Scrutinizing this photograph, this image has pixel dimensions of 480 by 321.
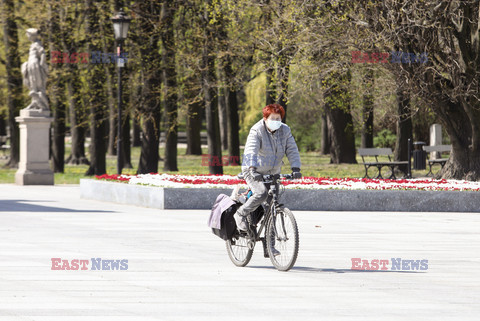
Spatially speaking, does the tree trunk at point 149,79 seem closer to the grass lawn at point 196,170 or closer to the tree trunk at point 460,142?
the grass lawn at point 196,170

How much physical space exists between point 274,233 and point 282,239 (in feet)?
0.48

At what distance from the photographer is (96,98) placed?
3206 centimetres

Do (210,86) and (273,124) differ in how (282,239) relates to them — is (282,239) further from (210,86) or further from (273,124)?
(210,86)

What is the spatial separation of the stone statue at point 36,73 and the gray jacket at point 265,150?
19.4 metres

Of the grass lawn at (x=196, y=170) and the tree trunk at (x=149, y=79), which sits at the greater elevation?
the tree trunk at (x=149, y=79)

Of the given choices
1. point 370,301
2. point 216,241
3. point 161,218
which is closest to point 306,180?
point 161,218

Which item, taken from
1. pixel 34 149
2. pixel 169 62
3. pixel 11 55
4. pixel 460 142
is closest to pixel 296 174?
pixel 460 142

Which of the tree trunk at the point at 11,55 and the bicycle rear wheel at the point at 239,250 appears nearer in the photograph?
the bicycle rear wheel at the point at 239,250

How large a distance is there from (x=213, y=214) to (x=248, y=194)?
490 millimetres

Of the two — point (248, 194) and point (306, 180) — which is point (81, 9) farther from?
point (248, 194)

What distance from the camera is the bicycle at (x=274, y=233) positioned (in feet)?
35.0

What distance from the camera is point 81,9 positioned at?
1262 inches

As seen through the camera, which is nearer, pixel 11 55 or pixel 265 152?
pixel 265 152

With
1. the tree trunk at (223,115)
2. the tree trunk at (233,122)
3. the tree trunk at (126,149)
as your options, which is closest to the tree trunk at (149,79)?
the tree trunk at (233,122)
